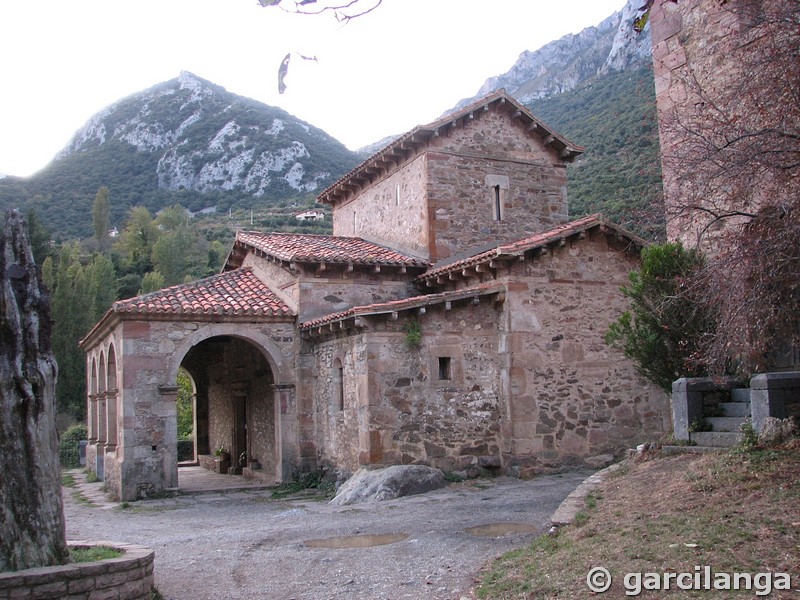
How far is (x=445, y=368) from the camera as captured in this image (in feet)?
43.1

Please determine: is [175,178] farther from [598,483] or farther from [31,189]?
[598,483]

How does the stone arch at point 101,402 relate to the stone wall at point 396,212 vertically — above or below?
below

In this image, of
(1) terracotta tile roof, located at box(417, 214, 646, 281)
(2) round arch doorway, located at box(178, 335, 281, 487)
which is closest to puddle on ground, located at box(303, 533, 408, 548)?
(1) terracotta tile roof, located at box(417, 214, 646, 281)

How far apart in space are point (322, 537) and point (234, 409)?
11.1 metres

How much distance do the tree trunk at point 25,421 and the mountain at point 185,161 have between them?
55.2 meters

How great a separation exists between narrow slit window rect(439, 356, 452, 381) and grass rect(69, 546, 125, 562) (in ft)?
24.3

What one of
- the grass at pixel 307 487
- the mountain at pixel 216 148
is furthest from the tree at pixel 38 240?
the grass at pixel 307 487

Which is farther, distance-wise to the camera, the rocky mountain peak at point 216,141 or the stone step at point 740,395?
the rocky mountain peak at point 216,141

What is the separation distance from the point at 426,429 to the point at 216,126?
68148 mm

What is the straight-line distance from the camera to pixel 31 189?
202 ft

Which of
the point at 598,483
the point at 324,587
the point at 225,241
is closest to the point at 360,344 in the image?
the point at 598,483

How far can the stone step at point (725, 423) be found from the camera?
824 cm

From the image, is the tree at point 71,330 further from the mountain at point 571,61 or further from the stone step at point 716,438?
the mountain at point 571,61

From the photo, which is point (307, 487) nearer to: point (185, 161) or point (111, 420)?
point (111, 420)
